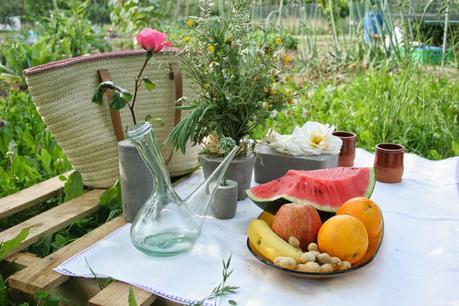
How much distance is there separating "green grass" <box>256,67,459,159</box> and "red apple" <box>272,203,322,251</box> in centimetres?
118

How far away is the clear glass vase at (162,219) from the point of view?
1162mm

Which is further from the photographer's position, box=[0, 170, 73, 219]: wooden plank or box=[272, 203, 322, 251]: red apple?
box=[0, 170, 73, 219]: wooden plank

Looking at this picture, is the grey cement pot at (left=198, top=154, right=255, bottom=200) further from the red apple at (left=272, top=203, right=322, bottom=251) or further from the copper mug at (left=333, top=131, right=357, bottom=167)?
the copper mug at (left=333, top=131, right=357, bottom=167)

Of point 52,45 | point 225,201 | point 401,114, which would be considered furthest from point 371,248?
point 52,45

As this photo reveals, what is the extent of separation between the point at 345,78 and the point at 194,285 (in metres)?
3.54

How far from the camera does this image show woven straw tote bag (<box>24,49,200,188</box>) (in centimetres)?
146

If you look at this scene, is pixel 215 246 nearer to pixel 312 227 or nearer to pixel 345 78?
pixel 312 227

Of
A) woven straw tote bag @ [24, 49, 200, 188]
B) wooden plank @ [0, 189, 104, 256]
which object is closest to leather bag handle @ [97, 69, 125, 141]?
woven straw tote bag @ [24, 49, 200, 188]

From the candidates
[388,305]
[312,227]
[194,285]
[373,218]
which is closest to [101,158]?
[194,285]

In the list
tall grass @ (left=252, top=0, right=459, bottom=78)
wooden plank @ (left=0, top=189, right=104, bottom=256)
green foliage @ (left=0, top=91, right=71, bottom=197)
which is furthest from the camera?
tall grass @ (left=252, top=0, right=459, bottom=78)

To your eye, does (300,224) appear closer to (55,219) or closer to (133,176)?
(133,176)

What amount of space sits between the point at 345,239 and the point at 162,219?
1.50 feet

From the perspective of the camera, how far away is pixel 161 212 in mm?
1189

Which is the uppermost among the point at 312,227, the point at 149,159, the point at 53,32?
the point at 53,32
